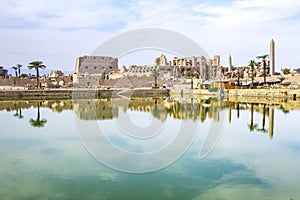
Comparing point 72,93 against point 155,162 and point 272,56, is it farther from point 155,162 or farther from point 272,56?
point 272,56

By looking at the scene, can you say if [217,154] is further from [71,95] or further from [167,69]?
[167,69]

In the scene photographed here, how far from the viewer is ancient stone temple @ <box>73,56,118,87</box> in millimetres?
66375

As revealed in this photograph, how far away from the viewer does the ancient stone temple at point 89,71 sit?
6638cm

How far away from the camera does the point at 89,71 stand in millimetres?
69812

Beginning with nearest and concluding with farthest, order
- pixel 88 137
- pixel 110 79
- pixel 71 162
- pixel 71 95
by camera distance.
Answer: pixel 71 162 → pixel 88 137 → pixel 71 95 → pixel 110 79

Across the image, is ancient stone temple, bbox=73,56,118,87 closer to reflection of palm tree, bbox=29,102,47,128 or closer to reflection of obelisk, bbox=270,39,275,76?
reflection of obelisk, bbox=270,39,275,76

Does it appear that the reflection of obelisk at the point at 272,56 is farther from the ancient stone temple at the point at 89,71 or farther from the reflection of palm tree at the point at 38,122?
the reflection of palm tree at the point at 38,122

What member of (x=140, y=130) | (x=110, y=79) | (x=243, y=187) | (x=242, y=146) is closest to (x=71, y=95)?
(x=110, y=79)

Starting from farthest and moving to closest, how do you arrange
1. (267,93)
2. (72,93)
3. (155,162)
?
(72,93), (267,93), (155,162)

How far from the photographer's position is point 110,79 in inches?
2830

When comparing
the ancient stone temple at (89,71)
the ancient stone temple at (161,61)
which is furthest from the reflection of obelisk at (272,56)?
the ancient stone temple at (89,71)

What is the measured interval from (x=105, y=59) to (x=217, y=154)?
65.6 meters

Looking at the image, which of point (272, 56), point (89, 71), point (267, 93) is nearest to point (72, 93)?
point (89, 71)

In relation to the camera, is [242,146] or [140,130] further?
[140,130]
